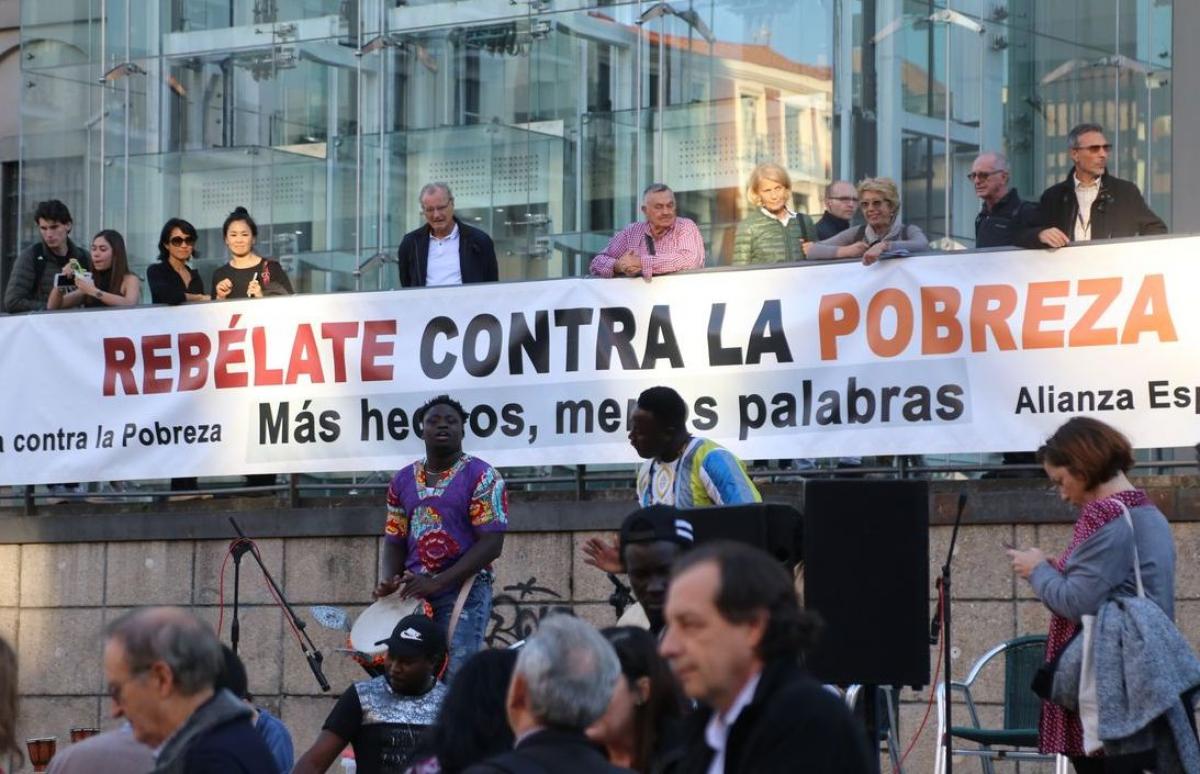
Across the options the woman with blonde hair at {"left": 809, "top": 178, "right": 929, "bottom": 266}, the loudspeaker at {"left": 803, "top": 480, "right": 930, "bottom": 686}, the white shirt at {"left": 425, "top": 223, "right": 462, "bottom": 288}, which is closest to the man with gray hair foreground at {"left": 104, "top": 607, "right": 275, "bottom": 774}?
the loudspeaker at {"left": 803, "top": 480, "right": 930, "bottom": 686}

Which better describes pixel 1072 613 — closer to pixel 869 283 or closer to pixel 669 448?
pixel 669 448

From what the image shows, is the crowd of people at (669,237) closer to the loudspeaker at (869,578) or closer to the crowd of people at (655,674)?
the crowd of people at (655,674)

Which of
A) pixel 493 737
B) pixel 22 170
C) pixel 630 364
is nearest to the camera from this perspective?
pixel 493 737

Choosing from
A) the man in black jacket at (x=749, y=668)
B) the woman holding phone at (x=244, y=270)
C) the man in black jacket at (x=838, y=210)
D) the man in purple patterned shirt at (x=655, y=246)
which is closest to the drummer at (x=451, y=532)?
the man in purple patterned shirt at (x=655, y=246)

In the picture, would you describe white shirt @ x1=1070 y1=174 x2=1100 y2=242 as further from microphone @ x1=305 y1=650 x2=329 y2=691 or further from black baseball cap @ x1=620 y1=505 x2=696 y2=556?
black baseball cap @ x1=620 y1=505 x2=696 y2=556

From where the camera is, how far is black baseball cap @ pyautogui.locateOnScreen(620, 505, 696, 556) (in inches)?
309

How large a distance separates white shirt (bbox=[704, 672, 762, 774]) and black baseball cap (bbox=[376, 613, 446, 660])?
4.39 meters

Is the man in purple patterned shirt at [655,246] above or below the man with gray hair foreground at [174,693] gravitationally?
above

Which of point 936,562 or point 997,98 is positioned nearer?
point 936,562

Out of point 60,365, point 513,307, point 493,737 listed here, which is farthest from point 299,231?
point 493,737

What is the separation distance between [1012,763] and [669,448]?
127 inches

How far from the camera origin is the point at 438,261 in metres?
13.8

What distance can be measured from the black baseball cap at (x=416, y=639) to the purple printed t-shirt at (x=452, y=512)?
5.20 ft

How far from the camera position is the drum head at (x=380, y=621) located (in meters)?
11.1
